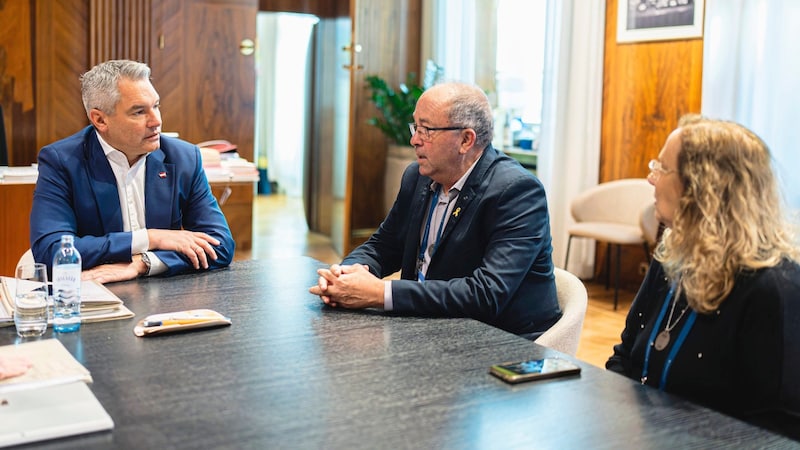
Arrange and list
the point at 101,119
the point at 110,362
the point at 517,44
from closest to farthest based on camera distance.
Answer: the point at 110,362, the point at 101,119, the point at 517,44

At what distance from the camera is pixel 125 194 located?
316 cm

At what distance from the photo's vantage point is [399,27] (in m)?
8.17

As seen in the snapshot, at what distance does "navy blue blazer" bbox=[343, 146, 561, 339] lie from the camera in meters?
2.47

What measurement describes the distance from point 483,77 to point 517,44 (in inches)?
18.2

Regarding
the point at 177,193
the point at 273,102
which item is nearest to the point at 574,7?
the point at 177,193

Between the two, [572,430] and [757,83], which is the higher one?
→ [757,83]

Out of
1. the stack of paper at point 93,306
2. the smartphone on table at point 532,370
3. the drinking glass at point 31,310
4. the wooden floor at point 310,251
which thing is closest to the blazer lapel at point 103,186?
the stack of paper at point 93,306

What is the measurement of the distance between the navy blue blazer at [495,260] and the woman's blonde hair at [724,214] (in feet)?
2.33

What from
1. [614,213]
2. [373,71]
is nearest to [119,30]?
[373,71]

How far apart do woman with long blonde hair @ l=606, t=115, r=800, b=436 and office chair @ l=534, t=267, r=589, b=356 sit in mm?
470

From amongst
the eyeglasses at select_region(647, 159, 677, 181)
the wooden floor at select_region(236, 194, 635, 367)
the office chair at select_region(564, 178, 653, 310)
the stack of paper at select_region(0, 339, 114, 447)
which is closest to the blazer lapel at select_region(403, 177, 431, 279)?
the eyeglasses at select_region(647, 159, 677, 181)

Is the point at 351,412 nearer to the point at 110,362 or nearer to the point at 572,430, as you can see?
the point at 572,430

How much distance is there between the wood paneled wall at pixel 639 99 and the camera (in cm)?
602

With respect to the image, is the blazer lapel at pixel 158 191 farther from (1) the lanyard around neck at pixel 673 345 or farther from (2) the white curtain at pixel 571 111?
(2) the white curtain at pixel 571 111
